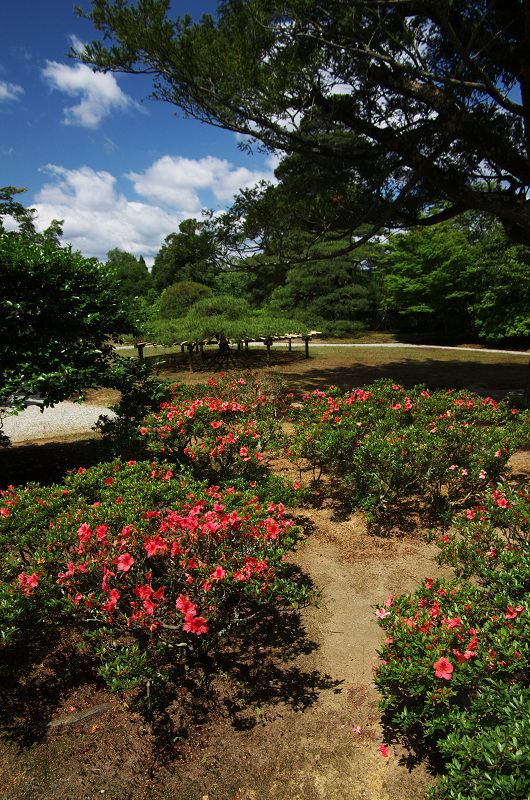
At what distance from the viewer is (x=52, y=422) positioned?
8.52 metres

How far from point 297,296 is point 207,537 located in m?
17.5

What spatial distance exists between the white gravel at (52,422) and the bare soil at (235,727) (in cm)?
557

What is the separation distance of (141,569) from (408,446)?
254 cm

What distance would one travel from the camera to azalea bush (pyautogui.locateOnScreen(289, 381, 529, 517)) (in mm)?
3766

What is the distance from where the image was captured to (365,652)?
252 cm

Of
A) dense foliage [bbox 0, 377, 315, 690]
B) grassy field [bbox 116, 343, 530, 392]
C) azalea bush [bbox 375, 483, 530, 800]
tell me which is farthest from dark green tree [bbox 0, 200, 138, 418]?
grassy field [bbox 116, 343, 530, 392]

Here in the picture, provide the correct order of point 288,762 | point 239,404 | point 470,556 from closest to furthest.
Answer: point 288,762 → point 470,556 → point 239,404

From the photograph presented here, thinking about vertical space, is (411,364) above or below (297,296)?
below

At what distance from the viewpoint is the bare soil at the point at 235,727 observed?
6.03ft

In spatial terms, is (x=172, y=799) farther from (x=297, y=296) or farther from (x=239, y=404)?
(x=297, y=296)

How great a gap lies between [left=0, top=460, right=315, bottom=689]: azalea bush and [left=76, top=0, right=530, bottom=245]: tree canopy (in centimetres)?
623

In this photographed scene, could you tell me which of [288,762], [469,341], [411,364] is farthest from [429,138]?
[469,341]

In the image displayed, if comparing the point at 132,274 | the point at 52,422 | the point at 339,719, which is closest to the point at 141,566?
the point at 339,719

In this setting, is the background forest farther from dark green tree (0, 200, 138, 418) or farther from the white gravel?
dark green tree (0, 200, 138, 418)
